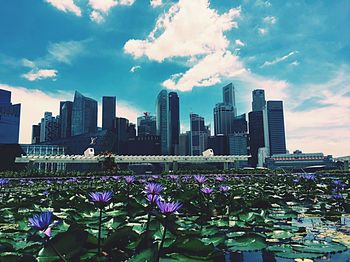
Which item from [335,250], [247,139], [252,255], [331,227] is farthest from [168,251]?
[247,139]

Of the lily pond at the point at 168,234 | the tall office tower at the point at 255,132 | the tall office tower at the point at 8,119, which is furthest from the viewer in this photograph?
the tall office tower at the point at 255,132

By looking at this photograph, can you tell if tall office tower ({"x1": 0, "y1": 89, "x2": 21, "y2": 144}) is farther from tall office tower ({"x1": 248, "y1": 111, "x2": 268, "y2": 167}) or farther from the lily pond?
the lily pond

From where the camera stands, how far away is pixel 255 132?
7175 inches

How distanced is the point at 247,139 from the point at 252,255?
18355cm

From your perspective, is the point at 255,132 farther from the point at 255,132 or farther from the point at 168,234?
the point at 168,234

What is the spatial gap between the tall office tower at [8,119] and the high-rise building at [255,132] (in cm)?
12816

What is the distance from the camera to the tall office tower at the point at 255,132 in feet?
589

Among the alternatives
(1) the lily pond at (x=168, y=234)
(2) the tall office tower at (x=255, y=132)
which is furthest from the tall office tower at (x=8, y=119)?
(1) the lily pond at (x=168, y=234)

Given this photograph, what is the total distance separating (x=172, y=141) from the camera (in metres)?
193

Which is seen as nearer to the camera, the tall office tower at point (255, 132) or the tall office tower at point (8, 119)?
the tall office tower at point (8, 119)

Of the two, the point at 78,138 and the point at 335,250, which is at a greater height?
the point at 78,138

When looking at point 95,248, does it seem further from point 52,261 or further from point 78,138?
point 78,138

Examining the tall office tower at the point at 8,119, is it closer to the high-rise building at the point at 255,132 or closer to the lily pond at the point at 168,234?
the high-rise building at the point at 255,132

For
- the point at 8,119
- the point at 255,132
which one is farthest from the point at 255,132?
the point at 8,119
